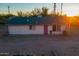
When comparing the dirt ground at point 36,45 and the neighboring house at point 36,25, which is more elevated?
the neighboring house at point 36,25

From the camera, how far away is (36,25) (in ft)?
21.8

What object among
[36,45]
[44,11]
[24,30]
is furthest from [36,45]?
[44,11]

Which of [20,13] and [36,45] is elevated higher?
[20,13]

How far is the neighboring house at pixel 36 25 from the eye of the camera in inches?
261

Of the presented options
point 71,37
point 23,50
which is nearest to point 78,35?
point 71,37

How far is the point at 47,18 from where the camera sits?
→ 666 cm

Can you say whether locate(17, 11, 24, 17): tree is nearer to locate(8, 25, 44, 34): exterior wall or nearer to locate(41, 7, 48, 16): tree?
locate(8, 25, 44, 34): exterior wall

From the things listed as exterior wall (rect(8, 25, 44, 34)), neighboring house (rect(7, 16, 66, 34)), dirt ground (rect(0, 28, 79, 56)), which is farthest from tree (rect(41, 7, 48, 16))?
dirt ground (rect(0, 28, 79, 56))

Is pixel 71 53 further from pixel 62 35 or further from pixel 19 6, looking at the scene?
pixel 19 6

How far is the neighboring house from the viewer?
261 inches

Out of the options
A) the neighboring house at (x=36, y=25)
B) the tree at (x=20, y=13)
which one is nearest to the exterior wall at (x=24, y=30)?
the neighboring house at (x=36, y=25)

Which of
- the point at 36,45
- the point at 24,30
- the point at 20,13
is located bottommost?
the point at 36,45

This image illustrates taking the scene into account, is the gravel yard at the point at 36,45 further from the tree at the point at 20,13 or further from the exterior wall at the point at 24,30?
the tree at the point at 20,13

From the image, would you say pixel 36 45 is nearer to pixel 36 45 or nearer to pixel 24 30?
pixel 36 45
